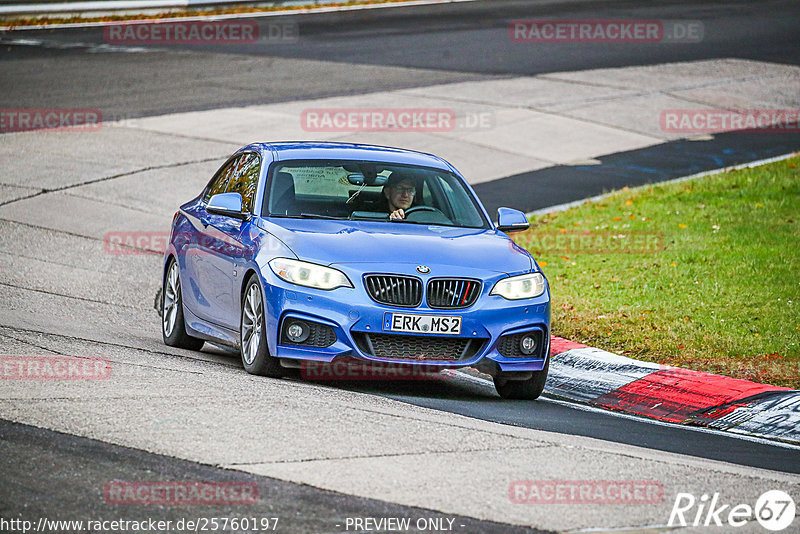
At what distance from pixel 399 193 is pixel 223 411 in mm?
3148

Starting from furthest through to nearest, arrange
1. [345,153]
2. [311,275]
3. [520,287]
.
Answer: [345,153] < [520,287] < [311,275]

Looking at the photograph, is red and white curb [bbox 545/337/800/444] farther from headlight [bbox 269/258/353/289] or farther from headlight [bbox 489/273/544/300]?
headlight [bbox 269/258/353/289]

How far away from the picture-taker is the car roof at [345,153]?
33.6ft

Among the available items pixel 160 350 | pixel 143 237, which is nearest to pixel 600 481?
pixel 160 350

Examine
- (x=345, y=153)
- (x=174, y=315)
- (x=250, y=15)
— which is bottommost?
(x=174, y=315)

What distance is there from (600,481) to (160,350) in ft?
15.6

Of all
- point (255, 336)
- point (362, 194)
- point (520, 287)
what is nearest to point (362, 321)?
point (255, 336)

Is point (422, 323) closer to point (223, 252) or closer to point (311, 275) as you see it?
point (311, 275)

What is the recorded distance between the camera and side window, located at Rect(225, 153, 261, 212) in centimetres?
1007

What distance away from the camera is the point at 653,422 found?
29.6 ft

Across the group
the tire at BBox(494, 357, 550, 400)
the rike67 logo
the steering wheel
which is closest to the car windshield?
the steering wheel

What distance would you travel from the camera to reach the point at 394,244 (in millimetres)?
9047

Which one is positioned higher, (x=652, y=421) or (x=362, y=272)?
(x=362, y=272)

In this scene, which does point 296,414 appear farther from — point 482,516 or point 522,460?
point 482,516
